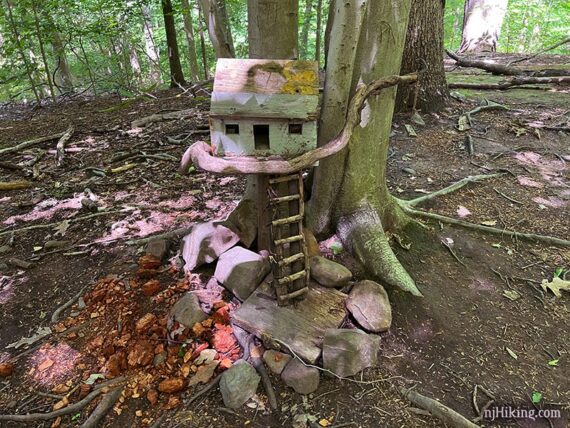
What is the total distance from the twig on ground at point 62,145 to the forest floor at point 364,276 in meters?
0.16

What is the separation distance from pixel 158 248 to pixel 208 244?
580 millimetres

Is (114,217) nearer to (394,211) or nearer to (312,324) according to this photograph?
(312,324)

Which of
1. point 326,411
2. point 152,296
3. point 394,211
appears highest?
point 394,211

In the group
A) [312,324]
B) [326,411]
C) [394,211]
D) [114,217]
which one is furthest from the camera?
[114,217]

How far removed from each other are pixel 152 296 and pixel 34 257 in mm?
1615

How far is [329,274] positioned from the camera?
291 cm

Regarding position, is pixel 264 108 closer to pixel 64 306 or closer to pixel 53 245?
pixel 64 306

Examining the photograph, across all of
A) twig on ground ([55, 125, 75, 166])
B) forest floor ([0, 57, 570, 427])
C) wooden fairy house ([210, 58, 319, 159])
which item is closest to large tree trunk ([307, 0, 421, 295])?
forest floor ([0, 57, 570, 427])

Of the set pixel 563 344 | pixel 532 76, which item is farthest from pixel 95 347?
pixel 532 76

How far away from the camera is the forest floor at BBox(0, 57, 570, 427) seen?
236 centimetres

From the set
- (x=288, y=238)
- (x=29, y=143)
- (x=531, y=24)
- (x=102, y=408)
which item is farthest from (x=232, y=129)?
(x=531, y=24)

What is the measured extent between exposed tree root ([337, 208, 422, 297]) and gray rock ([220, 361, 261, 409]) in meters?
1.29

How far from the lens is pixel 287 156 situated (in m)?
2.34

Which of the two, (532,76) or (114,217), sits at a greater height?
(532,76)
